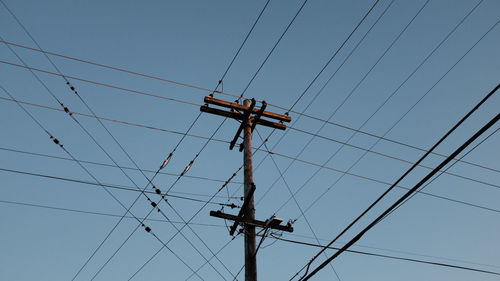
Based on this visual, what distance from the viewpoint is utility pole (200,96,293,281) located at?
975 centimetres

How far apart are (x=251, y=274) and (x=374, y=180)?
6.31 metres

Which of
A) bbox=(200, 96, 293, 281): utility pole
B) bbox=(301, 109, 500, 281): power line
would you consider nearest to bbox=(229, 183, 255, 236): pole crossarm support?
bbox=(200, 96, 293, 281): utility pole

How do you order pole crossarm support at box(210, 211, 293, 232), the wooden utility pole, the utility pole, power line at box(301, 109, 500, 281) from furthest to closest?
pole crossarm support at box(210, 211, 293, 232) < the utility pole < the wooden utility pole < power line at box(301, 109, 500, 281)

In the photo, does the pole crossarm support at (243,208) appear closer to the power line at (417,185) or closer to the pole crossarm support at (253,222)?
the pole crossarm support at (253,222)

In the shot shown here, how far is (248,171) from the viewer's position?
10977mm

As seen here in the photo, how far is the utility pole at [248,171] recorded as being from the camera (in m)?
9.75

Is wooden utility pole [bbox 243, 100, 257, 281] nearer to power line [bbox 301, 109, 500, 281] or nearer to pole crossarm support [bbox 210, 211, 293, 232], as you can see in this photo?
pole crossarm support [bbox 210, 211, 293, 232]

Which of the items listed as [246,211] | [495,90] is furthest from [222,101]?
[495,90]

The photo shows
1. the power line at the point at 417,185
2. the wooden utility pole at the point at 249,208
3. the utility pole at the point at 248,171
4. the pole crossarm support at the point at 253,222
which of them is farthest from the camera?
the pole crossarm support at the point at 253,222

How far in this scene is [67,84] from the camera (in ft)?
38.1

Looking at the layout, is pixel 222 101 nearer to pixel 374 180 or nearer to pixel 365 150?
pixel 365 150

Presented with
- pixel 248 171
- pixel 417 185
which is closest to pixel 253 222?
pixel 248 171

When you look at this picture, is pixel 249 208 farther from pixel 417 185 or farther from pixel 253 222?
pixel 417 185

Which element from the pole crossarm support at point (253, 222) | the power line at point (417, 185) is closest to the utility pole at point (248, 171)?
the pole crossarm support at point (253, 222)
